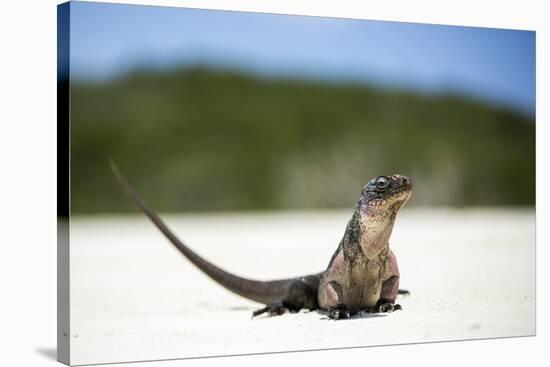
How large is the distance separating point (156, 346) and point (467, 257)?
4.73 meters

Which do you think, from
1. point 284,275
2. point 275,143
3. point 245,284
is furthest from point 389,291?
point 275,143

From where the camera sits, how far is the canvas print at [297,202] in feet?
21.3

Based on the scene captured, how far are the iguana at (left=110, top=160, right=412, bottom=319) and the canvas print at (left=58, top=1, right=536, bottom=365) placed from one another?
0.01 m

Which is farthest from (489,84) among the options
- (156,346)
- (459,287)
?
(156,346)

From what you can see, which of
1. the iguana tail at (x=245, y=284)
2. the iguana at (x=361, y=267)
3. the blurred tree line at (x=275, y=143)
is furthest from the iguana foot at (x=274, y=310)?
the blurred tree line at (x=275, y=143)

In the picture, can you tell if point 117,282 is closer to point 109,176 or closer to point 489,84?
point 489,84

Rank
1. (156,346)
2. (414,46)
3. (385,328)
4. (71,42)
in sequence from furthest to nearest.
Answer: (414,46), (385,328), (156,346), (71,42)

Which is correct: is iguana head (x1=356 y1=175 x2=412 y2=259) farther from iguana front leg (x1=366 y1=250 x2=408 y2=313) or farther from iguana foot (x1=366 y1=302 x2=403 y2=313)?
iguana foot (x1=366 y1=302 x2=403 y2=313)

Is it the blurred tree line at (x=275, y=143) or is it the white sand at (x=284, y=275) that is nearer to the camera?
the white sand at (x=284, y=275)

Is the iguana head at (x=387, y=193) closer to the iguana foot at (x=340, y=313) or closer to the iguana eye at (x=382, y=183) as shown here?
the iguana eye at (x=382, y=183)

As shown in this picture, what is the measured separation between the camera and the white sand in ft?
21.1

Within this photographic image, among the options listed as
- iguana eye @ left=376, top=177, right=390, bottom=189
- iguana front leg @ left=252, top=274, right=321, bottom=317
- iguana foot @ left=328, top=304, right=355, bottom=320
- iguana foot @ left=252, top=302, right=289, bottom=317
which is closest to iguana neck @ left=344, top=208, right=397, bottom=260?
iguana eye @ left=376, top=177, right=390, bottom=189

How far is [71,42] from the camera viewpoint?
5863 mm

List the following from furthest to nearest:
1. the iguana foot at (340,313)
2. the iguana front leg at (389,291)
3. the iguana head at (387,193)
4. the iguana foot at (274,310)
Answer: the iguana foot at (274,310)
the iguana front leg at (389,291)
the iguana foot at (340,313)
the iguana head at (387,193)
